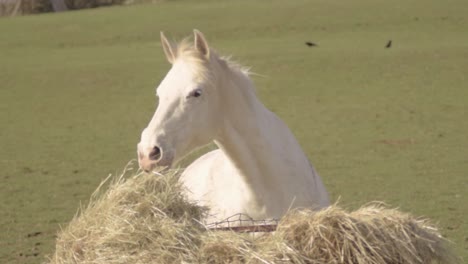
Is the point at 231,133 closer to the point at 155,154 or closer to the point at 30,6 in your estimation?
the point at 155,154

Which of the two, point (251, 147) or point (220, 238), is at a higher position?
point (220, 238)

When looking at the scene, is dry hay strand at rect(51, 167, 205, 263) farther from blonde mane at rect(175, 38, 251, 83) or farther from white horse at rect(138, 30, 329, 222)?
blonde mane at rect(175, 38, 251, 83)

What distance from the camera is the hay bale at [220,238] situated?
2750 mm

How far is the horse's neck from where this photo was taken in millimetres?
4047

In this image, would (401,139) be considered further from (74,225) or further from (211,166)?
(74,225)

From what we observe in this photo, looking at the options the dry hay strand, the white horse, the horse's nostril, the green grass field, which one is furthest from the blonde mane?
the green grass field

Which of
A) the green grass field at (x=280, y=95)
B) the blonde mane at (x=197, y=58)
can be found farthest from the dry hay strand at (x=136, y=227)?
the green grass field at (x=280, y=95)

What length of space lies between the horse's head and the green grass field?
2.82m

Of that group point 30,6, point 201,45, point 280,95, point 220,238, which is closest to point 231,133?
point 201,45

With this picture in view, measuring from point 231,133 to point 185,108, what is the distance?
298mm

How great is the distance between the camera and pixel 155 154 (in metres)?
3.65

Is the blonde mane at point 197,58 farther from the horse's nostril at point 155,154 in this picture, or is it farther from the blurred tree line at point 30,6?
the blurred tree line at point 30,6

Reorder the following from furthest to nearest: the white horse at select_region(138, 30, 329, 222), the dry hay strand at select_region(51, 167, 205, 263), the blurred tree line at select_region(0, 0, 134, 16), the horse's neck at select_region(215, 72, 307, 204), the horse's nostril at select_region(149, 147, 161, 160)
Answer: the blurred tree line at select_region(0, 0, 134, 16) < the horse's neck at select_region(215, 72, 307, 204) < the white horse at select_region(138, 30, 329, 222) < the horse's nostril at select_region(149, 147, 161, 160) < the dry hay strand at select_region(51, 167, 205, 263)

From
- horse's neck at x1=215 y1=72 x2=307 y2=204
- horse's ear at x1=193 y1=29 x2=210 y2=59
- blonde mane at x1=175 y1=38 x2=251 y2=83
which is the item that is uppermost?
horse's ear at x1=193 y1=29 x2=210 y2=59
